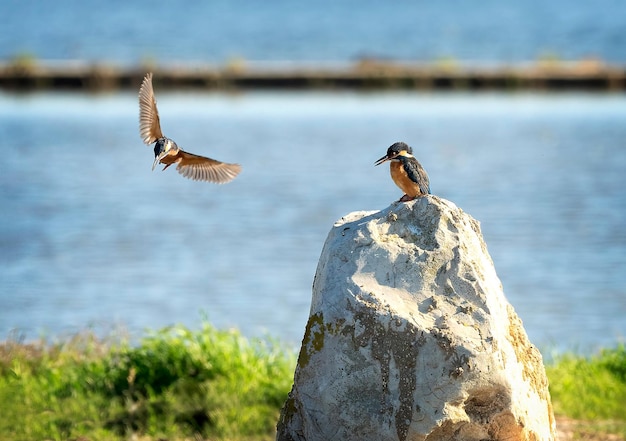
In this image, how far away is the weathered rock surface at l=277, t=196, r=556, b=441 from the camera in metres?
4.91

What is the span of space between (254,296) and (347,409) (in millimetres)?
6643

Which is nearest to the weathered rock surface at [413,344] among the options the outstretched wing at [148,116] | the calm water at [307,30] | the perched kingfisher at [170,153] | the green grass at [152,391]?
the perched kingfisher at [170,153]

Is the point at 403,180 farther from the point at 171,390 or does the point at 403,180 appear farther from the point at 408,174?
the point at 171,390

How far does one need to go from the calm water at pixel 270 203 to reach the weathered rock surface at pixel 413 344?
4.60 metres

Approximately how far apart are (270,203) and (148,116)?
1109cm

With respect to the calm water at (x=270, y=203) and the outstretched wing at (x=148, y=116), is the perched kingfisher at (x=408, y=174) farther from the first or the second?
the calm water at (x=270, y=203)

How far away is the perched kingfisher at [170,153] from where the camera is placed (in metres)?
5.92

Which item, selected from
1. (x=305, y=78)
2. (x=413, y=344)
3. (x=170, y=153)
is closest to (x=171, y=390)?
(x=170, y=153)

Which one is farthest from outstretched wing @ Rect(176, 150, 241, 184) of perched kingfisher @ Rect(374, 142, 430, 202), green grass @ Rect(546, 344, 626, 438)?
green grass @ Rect(546, 344, 626, 438)

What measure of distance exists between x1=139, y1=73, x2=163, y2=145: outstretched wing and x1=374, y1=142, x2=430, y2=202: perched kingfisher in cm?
127

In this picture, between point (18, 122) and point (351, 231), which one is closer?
point (351, 231)

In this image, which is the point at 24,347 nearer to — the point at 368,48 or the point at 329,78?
the point at 329,78

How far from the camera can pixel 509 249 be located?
1399 centimetres

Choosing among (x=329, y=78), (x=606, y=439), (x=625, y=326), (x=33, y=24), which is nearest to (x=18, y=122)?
(x=329, y=78)
